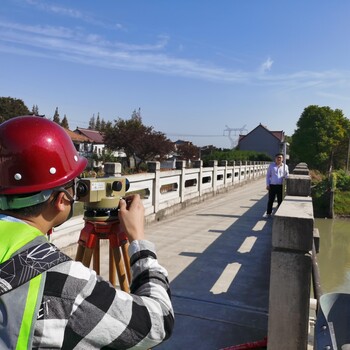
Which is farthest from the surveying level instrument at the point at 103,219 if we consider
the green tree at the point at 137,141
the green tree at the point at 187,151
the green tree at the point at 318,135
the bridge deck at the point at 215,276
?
the green tree at the point at 187,151

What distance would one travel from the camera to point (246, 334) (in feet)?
8.91

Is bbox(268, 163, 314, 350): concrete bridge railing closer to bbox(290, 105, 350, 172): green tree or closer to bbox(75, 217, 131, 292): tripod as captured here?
bbox(75, 217, 131, 292): tripod

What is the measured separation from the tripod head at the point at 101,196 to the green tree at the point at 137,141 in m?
21.6

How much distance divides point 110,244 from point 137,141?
848 inches

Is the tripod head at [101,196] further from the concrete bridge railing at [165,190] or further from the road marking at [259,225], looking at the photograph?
the road marking at [259,225]

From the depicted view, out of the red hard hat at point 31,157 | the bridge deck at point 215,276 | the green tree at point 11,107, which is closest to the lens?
the red hard hat at point 31,157

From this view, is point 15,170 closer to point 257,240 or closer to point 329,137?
point 257,240

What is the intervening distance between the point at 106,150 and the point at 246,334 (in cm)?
2331

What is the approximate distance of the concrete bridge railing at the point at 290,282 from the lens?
2.13 m

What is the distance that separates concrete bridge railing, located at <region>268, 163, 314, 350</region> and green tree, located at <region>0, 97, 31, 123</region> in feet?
106

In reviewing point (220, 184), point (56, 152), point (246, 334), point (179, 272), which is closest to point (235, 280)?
point (179, 272)

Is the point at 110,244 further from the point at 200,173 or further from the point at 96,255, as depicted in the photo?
the point at 200,173

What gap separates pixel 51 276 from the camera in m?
0.84

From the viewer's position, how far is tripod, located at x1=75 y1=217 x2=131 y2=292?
1.80 meters
